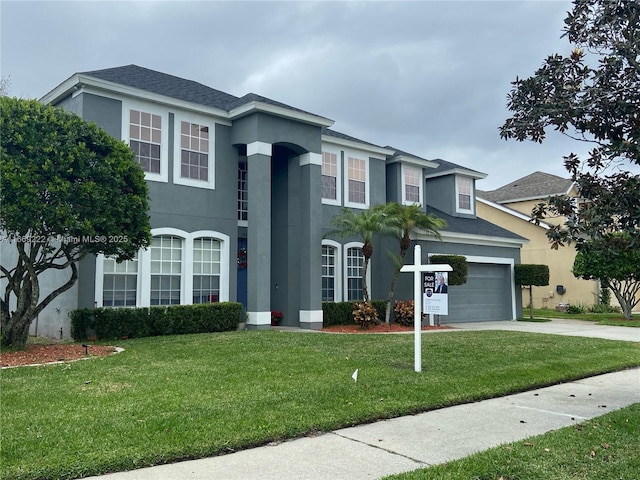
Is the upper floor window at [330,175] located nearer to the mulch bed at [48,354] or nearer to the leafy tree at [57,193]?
the leafy tree at [57,193]

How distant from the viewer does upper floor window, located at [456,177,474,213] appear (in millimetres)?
23359

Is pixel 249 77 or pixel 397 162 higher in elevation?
pixel 249 77

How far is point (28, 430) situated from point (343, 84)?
12505 mm

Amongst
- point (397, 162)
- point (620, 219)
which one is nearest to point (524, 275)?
point (397, 162)

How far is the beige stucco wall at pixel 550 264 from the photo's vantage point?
1082 inches

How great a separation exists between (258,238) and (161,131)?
3964mm

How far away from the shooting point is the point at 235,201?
16.2 meters

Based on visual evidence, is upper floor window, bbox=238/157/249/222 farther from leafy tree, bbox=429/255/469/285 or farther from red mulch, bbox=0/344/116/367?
red mulch, bbox=0/344/116/367

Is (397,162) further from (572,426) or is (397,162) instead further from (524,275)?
(572,426)

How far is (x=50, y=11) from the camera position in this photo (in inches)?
497

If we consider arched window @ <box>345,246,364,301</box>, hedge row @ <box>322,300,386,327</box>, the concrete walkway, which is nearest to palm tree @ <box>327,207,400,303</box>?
hedge row @ <box>322,300,386,327</box>

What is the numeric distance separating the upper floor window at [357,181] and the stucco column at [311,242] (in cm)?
233

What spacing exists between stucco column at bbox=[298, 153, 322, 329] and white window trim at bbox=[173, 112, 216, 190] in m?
2.95

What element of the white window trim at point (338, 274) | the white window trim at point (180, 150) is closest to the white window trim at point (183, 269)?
the white window trim at point (180, 150)
